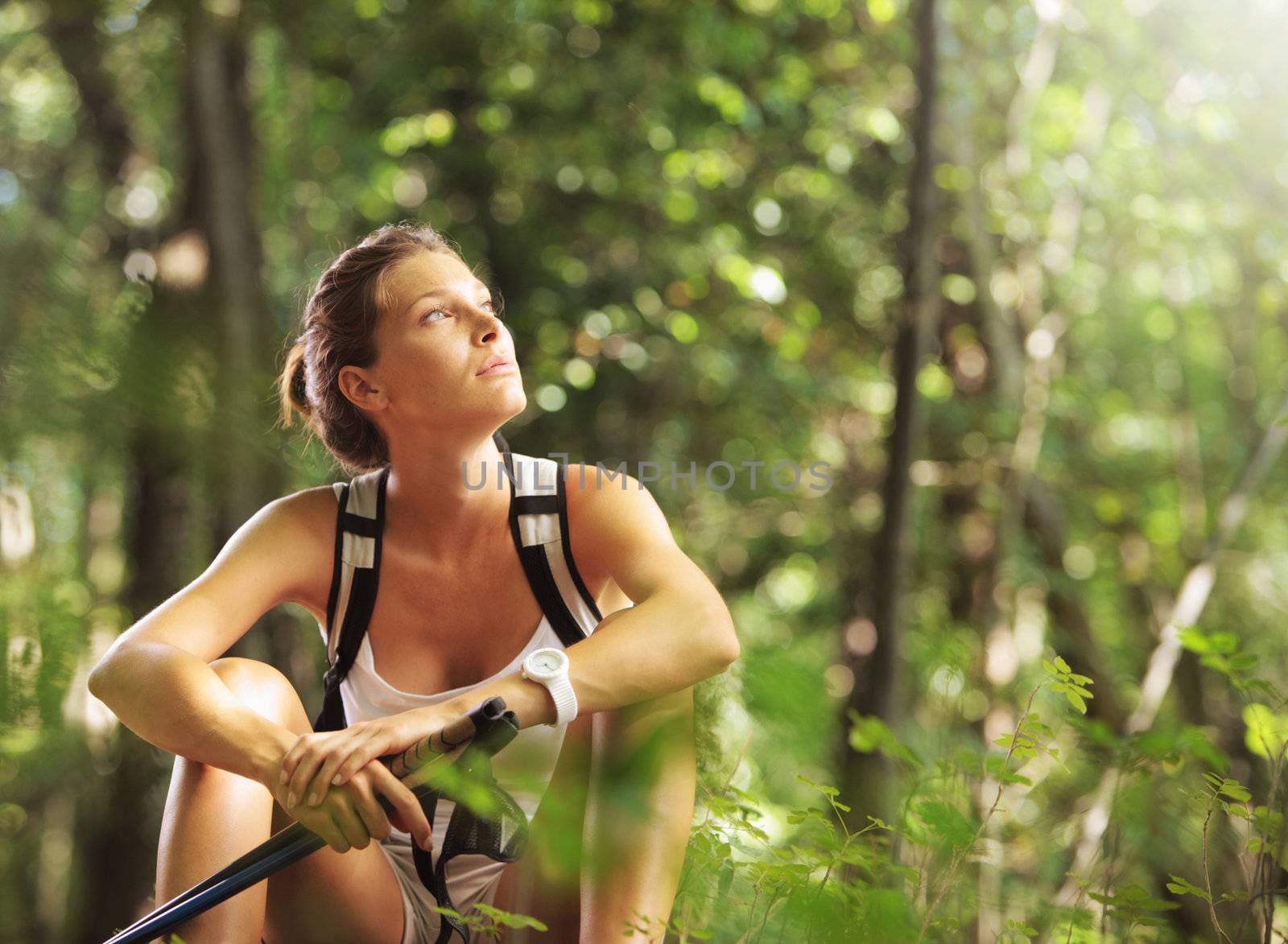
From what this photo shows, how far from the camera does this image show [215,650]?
1.87 meters

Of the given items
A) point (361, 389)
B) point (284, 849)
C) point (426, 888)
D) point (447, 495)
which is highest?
point (361, 389)

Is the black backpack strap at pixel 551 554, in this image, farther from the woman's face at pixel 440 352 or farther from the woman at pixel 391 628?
the woman's face at pixel 440 352

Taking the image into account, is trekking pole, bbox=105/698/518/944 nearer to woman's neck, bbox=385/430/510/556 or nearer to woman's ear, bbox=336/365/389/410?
woman's neck, bbox=385/430/510/556

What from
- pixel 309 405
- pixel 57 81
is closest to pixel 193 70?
pixel 309 405

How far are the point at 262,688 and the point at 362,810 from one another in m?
0.41

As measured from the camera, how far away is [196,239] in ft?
13.4

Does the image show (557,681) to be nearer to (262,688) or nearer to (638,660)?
(638,660)

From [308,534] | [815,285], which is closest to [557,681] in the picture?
[308,534]

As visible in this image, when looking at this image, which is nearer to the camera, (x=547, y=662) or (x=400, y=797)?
(x=400, y=797)

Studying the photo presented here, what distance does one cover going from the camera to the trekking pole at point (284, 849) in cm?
151

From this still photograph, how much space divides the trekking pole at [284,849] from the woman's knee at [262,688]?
0.25 meters

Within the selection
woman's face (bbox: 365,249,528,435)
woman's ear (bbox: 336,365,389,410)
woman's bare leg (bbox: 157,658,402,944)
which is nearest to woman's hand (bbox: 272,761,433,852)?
woman's bare leg (bbox: 157,658,402,944)

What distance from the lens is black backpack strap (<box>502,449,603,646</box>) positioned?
6.66 feet

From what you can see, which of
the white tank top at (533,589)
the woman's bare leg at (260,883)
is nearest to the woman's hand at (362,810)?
the woman's bare leg at (260,883)
